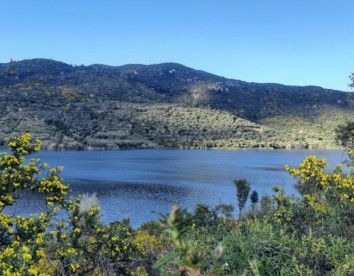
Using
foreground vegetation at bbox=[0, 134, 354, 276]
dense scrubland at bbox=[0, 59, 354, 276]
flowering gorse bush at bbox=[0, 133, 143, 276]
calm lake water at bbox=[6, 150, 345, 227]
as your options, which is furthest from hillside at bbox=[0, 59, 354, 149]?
foreground vegetation at bbox=[0, 134, 354, 276]

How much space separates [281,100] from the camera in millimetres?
194875

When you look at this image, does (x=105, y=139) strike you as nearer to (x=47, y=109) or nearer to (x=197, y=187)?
(x=47, y=109)

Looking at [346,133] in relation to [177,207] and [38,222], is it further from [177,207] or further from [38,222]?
[177,207]

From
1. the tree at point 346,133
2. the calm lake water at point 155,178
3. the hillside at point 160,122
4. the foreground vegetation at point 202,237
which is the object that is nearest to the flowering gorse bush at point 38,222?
the foreground vegetation at point 202,237

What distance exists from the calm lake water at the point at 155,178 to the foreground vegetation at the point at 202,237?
2282 centimetres

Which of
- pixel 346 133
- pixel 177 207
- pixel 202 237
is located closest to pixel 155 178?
pixel 346 133

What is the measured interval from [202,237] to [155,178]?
72891 mm

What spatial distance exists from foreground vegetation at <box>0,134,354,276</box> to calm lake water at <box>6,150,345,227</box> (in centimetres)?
2282

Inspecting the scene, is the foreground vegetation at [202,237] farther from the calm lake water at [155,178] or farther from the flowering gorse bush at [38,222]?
the calm lake water at [155,178]

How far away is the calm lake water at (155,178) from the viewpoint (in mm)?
50188

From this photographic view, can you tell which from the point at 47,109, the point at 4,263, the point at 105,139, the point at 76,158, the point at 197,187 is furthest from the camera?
the point at 47,109

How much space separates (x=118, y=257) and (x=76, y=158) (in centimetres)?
9962

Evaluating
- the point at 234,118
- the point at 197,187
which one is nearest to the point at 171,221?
the point at 197,187

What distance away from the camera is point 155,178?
76.2 m
